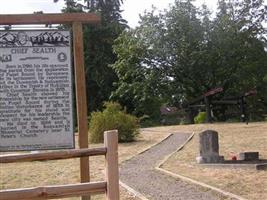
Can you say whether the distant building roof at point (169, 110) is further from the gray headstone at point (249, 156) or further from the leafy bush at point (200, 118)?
the gray headstone at point (249, 156)

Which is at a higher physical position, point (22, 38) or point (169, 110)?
point (22, 38)

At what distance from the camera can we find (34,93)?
7.27m

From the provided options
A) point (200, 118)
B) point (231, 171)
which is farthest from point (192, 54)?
point (231, 171)

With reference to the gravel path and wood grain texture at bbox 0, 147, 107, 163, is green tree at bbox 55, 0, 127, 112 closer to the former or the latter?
the gravel path

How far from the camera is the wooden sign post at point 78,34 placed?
7398 mm

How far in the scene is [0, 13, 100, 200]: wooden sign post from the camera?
740 cm

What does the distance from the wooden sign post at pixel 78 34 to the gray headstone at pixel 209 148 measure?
8210 mm

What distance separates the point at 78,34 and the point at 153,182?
5.69 meters

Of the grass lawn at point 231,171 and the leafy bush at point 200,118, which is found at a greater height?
the leafy bush at point 200,118

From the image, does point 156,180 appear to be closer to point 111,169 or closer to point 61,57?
point 61,57

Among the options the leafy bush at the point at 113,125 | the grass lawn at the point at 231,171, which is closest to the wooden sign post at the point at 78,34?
the grass lawn at the point at 231,171

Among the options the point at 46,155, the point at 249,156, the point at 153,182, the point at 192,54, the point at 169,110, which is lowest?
the point at 153,182

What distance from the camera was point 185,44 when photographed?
4281 centimetres

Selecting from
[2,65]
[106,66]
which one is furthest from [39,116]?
[106,66]
